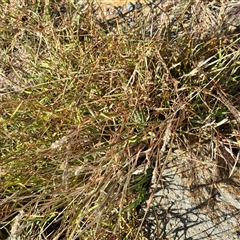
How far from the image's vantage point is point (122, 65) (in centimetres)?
186

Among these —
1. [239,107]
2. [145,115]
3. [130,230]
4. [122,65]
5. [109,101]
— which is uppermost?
[122,65]

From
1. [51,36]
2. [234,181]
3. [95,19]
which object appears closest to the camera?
[234,181]

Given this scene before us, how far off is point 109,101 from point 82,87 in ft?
0.43

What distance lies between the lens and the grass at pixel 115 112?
1717 millimetres

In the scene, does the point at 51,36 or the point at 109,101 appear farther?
the point at 51,36

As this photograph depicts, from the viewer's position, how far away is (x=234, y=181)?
1755 millimetres

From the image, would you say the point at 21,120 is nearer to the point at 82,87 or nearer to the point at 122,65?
the point at 82,87

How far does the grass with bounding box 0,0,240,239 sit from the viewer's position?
1.72m

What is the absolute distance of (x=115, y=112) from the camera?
1751 mm

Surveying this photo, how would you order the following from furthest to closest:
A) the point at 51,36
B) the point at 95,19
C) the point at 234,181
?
the point at 95,19, the point at 51,36, the point at 234,181

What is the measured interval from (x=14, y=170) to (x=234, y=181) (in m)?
0.91

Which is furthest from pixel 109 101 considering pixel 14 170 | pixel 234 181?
pixel 234 181

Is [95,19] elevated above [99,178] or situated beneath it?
elevated above

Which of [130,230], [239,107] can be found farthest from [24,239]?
[239,107]
